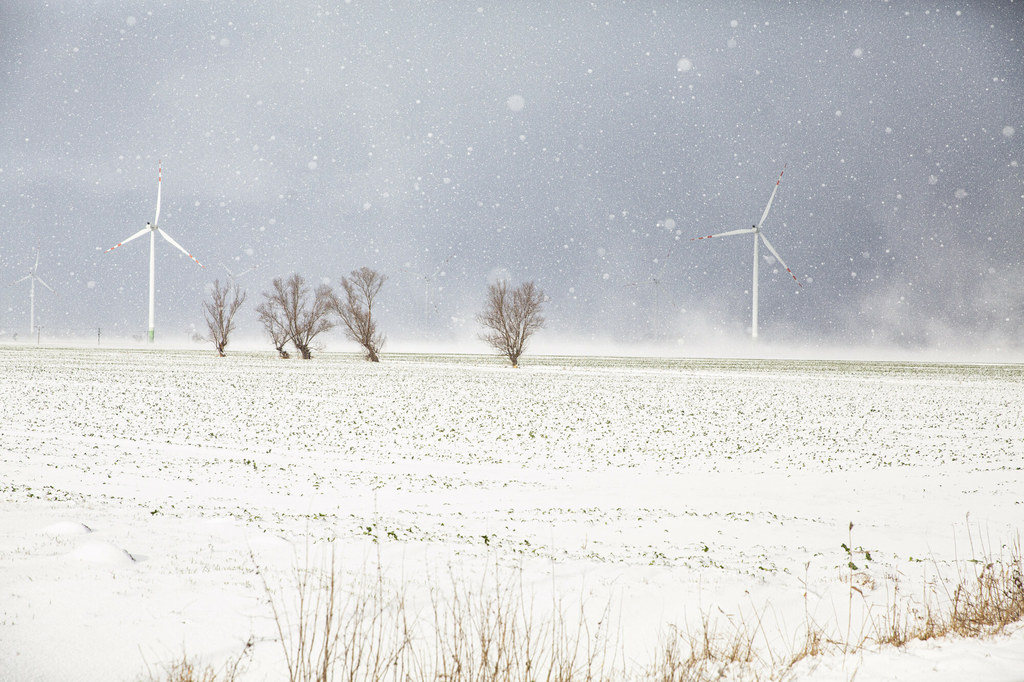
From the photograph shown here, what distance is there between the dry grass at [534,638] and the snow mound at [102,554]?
218 centimetres

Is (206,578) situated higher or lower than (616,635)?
higher

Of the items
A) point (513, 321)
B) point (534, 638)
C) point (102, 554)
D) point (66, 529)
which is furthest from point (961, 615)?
point (513, 321)

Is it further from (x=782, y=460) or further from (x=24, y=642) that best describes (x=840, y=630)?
(x=782, y=460)

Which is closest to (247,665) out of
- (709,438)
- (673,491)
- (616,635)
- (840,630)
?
(616,635)

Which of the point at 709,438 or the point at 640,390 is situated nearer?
the point at 709,438

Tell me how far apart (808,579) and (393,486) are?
8.95m

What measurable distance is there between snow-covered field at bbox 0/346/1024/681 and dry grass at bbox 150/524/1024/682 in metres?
0.24

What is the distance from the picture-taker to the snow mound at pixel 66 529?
9.35 m

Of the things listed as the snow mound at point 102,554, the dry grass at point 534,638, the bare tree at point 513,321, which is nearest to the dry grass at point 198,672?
the dry grass at point 534,638

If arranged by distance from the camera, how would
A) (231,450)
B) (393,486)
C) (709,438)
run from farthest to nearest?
(709,438) → (231,450) → (393,486)

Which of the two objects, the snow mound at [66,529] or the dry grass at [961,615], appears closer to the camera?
the dry grass at [961,615]

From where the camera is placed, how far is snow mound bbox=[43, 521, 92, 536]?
9352 millimetres

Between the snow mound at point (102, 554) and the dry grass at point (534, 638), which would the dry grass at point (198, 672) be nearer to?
the dry grass at point (534, 638)

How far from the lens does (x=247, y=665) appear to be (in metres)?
6.20
